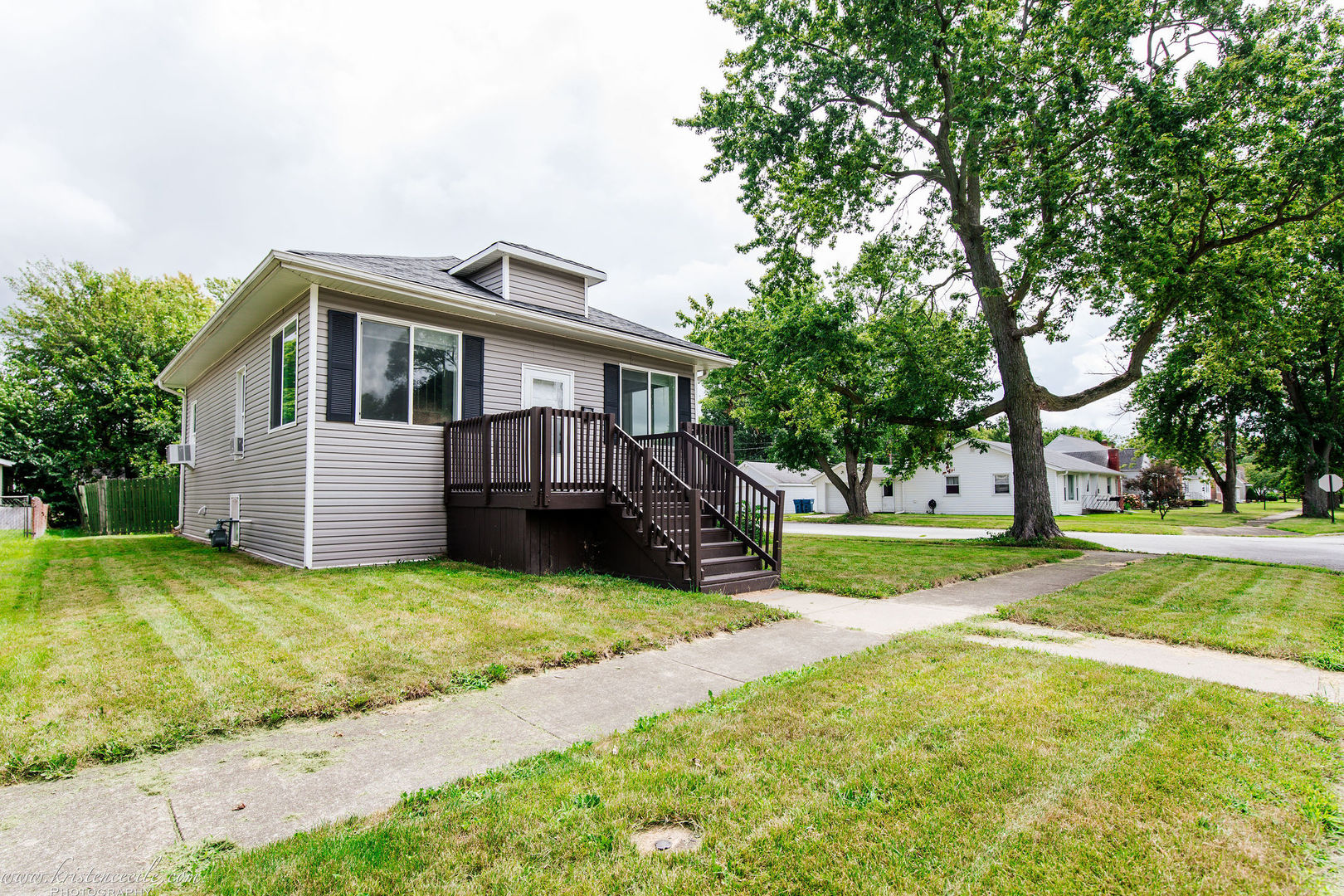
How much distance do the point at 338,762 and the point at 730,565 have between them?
16.6 feet

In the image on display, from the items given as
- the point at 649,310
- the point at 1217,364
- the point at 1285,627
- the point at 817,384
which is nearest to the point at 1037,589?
the point at 1285,627

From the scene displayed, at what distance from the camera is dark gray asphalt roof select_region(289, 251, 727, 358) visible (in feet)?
28.2

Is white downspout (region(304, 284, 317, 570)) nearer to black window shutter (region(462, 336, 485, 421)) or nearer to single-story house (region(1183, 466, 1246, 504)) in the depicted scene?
black window shutter (region(462, 336, 485, 421))

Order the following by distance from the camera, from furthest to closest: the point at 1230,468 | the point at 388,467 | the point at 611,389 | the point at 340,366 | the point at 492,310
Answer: the point at 1230,468 → the point at 611,389 → the point at 492,310 → the point at 388,467 → the point at 340,366

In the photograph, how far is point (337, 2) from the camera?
28.5ft

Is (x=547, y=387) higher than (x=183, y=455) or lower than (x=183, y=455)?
higher

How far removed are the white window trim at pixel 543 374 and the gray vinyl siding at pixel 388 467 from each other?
0.04 m

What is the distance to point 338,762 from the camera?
282 cm

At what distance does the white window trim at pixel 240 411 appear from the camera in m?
10.9

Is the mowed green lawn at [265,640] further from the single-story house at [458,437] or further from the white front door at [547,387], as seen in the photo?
the white front door at [547,387]

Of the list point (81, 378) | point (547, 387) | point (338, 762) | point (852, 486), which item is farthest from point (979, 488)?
point (81, 378)

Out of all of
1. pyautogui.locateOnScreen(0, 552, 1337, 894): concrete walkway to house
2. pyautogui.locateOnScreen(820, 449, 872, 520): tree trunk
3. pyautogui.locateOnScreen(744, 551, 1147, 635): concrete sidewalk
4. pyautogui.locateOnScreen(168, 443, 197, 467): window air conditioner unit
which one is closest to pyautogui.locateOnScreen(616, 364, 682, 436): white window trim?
pyautogui.locateOnScreen(744, 551, 1147, 635): concrete sidewalk

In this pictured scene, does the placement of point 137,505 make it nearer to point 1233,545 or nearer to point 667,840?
point 667,840

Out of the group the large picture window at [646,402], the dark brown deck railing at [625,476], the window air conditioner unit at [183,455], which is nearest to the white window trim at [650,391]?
the large picture window at [646,402]
